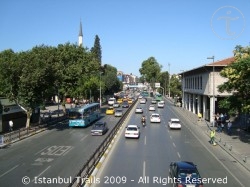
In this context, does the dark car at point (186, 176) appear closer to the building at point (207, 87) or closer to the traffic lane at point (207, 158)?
the traffic lane at point (207, 158)

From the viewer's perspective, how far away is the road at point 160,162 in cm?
1844

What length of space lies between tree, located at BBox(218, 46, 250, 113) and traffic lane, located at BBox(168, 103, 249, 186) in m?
4.45

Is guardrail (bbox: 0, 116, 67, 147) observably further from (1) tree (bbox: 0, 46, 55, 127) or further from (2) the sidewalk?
(2) the sidewalk

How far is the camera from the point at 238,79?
103ft

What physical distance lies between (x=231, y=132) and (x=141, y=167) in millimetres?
20954

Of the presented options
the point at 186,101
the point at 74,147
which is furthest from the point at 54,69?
the point at 186,101

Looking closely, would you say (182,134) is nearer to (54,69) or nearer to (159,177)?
(54,69)

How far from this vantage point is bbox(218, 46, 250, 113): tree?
2983 cm

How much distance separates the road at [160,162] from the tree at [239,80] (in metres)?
4.43

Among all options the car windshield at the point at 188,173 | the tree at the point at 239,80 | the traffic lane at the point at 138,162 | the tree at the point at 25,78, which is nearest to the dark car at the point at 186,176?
the car windshield at the point at 188,173

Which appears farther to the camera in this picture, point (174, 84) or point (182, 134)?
point (174, 84)

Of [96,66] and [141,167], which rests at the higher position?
[96,66]

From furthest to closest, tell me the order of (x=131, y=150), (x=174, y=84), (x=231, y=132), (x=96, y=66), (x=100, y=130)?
(x=174, y=84) < (x=96, y=66) < (x=231, y=132) < (x=100, y=130) < (x=131, y=150)

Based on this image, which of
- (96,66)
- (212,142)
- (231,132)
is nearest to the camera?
(212,142)
